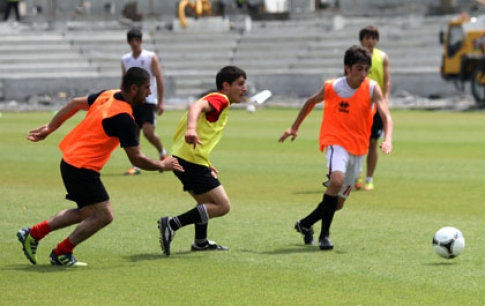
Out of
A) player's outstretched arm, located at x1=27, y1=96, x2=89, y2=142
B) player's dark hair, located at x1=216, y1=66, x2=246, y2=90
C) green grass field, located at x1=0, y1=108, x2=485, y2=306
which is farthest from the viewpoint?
player's dark hair, located at x1=216, y1=66, x2=246, y2=90

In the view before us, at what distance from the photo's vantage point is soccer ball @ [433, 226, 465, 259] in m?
8.87

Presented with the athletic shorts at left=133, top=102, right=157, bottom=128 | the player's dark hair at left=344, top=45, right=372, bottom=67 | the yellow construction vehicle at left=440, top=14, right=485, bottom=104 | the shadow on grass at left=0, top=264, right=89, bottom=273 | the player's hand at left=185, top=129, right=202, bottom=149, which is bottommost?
the yellow construction vehicle at left=440, top=14, right=485, bottom=104

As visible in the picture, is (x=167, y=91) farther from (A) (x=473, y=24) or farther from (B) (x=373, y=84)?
(B) (x=373, y=84)

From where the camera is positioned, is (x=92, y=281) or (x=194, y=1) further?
(x=194, y=1)

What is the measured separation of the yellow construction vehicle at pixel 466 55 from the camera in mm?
35969

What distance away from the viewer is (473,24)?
3922 centimetres

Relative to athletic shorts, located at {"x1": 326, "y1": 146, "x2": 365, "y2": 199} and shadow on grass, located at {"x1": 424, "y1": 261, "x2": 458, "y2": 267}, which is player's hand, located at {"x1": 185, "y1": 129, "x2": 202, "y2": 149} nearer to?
athletic shorts, located at {"x1": 326, "y1": 146, "x2": 365, "y2": 199}

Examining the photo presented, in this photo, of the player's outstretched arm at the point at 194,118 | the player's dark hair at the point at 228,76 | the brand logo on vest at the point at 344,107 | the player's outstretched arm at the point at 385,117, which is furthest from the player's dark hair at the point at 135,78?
the brand logo on vest at the point at 344,107

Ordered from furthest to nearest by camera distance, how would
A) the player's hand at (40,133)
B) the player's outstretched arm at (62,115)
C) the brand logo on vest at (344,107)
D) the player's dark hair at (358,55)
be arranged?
1. the brand logo on vest at (344,107)
2. the player's dark hair at (358,55)
3. the player's hand at (40,133)
4. the player's outstretched arm at (62,115)

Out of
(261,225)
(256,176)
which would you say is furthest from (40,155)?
(261,225)

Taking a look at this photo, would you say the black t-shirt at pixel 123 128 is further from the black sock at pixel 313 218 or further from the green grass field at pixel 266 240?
the black sock at pixel 313 218

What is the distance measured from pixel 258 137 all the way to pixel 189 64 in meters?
25.2

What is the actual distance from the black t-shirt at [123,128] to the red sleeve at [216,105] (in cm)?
107

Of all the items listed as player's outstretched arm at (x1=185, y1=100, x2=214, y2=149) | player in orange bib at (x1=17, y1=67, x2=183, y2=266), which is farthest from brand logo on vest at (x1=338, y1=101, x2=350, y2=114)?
player in orange bib at (x1=17, y1=67, x2=183, y2=266)
